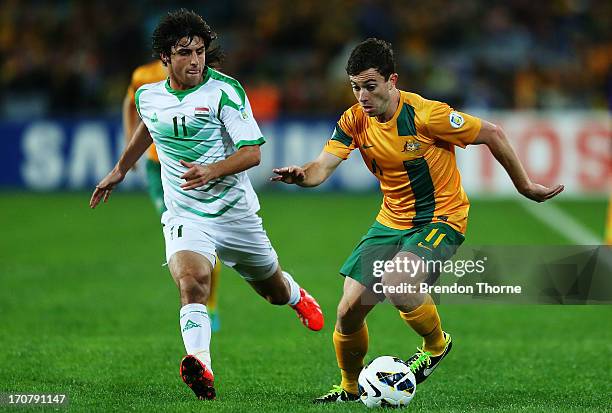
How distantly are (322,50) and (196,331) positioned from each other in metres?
16.7

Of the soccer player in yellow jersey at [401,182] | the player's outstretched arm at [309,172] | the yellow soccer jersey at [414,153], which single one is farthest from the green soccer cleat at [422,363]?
the player's outstretched arm at [309,172]

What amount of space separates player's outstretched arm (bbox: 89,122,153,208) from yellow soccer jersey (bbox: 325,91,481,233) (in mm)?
1227

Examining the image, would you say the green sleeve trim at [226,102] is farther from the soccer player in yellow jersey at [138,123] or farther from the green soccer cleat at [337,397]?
the soccer player in yellow jersey at [138,123]

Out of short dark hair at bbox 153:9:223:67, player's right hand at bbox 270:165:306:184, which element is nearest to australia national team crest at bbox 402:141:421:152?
player's right hand at bbox 270:165:306:184

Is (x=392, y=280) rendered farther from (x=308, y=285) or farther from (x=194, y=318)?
(x=308, y=285)

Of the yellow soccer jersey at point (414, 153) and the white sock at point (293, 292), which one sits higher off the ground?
the yellow soccer jersey at point (414, 153)

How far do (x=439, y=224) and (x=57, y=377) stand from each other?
8.57ft

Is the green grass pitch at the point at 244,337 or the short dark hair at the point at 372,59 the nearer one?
the short dark hair at the point at 372,59

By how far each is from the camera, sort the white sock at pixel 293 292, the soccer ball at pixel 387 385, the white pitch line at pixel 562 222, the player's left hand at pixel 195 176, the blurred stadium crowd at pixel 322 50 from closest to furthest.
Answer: the soccer ball at pixel 387 385
the player's left hand at pixel 195 176
the white sock at pixel 293 292
the white pitch line at pixel 562 222
the blurred stadium crowd at pixel 322 50

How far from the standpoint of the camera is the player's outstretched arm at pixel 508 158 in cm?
638

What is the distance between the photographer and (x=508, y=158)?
20.9 ft

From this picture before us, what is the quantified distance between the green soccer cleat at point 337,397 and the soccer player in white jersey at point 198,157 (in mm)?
786

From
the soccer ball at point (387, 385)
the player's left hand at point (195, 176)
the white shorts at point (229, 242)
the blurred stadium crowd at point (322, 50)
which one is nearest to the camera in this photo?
the soccer ball at point (387, 385)

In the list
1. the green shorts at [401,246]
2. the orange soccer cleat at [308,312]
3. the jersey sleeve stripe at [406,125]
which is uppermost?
the jersey sleeve stripe at [406,125]
